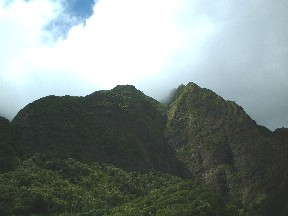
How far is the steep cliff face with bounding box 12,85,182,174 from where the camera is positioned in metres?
83.8

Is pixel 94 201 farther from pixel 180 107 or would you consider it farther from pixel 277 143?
pixel 180 107

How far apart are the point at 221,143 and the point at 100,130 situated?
2976 centimetres

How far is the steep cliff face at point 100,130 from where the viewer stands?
275ft

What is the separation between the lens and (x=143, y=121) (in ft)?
382

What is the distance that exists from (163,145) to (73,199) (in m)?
58.2

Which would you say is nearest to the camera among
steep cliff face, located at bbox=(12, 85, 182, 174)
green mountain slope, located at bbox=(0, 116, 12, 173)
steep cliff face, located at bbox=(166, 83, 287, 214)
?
green mountain slope, located at bbox=(0, 116, 12, 173)

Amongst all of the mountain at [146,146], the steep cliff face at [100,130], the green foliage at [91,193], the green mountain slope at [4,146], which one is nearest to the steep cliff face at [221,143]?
the mountain at [146,146]

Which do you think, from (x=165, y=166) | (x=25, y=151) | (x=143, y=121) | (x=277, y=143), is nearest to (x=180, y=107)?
(x=143, y=121)

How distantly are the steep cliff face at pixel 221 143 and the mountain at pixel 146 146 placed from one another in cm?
24

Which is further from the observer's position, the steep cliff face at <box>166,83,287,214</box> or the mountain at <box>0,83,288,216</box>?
the steep cliff face at <box>166,83,287,214</box>

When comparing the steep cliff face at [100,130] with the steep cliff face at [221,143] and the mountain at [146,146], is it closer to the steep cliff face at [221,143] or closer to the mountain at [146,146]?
the mountain at [146,146]

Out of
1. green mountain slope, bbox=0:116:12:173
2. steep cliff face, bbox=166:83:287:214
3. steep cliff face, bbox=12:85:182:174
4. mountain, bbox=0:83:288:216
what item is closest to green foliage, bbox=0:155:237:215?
mountain, bbox=0:83:288:216

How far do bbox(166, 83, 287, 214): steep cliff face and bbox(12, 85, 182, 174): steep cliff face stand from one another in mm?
5098

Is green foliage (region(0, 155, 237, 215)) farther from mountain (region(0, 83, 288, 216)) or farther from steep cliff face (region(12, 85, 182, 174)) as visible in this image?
steep cliff face (region(12, 85, 182, 174))
